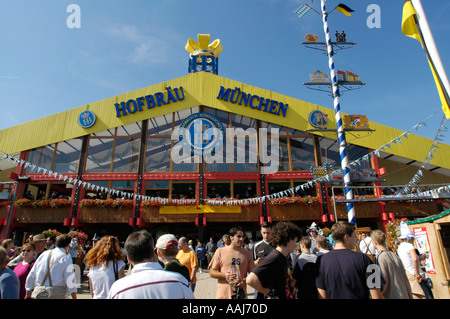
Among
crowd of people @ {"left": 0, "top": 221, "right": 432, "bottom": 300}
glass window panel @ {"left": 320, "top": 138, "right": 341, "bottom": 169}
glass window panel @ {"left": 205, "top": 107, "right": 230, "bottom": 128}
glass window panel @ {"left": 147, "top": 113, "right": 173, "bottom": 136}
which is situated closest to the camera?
crowd of people @ {"left": 0, "top": 221, "right": 432, "bottom": 300}

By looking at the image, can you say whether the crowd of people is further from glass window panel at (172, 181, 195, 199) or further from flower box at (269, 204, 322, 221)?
glass window panel at (172, 181, 195, 199)

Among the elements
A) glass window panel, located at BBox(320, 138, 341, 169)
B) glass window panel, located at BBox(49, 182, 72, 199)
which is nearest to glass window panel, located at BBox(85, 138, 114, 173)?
glass window panel, located at BBox(49, 182, 72, 199)

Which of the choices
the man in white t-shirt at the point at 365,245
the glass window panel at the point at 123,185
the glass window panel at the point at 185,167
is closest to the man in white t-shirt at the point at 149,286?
the man in white t-shirt at the point at 365,245

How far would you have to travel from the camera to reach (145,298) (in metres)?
1.83

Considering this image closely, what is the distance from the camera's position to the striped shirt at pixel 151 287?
1.85 m

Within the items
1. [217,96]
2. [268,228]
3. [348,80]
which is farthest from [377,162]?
→ [268,228]

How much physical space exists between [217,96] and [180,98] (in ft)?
8.77

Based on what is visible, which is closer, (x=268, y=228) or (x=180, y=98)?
(x=268, y=228)

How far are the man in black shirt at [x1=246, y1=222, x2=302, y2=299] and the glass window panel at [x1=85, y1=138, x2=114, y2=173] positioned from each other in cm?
1702

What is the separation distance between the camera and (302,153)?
18484mm

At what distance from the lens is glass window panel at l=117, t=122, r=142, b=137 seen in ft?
61.5

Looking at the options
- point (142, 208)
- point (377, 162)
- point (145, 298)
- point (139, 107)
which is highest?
point (139, 107)

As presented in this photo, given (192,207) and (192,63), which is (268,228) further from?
(192,63)
